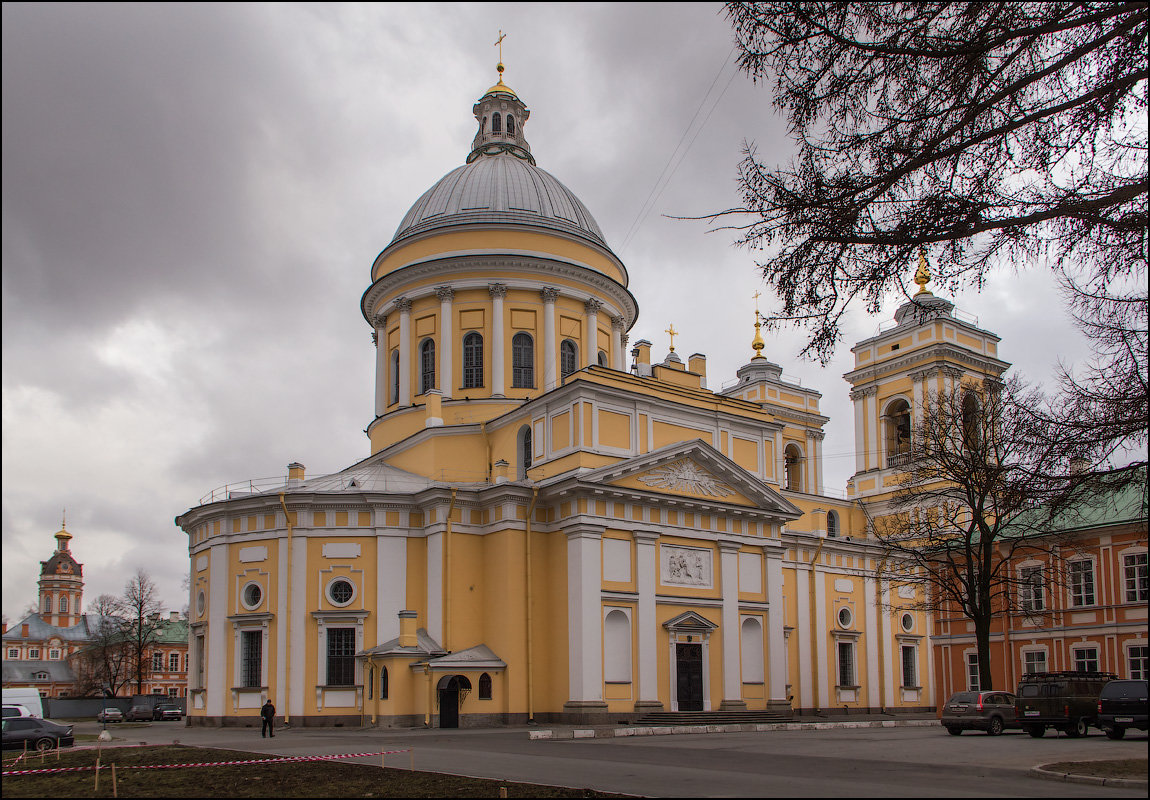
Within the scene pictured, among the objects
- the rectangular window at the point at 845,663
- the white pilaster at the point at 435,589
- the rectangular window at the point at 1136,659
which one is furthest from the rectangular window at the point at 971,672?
the white pilaster at the point at 435,589

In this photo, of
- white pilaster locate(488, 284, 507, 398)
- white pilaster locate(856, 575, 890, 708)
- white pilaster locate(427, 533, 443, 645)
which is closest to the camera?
white pilaster locate(427, 533, 443, 645)

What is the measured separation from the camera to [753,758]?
17.5 meters

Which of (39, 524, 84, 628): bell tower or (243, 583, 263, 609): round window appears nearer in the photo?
(243, 583, 263, 609): round window

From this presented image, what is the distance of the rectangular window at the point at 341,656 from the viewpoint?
104 ft

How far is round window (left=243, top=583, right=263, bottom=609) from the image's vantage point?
1283 inches

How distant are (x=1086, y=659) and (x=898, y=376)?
1453 centimetres

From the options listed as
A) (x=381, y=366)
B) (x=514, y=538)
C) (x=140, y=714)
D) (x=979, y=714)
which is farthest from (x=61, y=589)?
(x=979, y=714)

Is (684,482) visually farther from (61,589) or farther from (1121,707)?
(61,589)

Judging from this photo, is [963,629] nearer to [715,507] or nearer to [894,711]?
[894,711]

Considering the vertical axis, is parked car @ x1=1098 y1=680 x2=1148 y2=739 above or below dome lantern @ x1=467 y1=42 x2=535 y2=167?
below

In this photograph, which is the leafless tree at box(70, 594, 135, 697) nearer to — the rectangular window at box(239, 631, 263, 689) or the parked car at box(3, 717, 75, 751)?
the rectangular window at box(239, 631, 263, 689)

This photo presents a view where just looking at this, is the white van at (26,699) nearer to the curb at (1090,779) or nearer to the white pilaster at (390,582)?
the white pilaster at (390,582)

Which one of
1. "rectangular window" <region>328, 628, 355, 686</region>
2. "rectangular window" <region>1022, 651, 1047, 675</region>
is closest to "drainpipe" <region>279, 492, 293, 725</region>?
"rectangular window" <region>328, 628, 355, 686</region>

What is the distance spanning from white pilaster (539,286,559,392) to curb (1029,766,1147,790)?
25880 millimetres
